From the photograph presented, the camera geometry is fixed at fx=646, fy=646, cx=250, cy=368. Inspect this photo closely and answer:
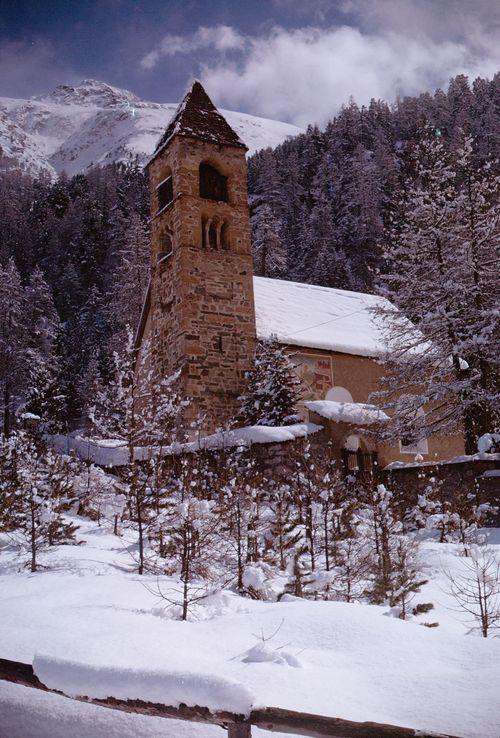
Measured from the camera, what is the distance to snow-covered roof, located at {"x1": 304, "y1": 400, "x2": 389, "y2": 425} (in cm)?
1564

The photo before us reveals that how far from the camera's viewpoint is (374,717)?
10.9 feet

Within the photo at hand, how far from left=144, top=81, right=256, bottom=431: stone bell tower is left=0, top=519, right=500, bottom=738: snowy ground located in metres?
13.0

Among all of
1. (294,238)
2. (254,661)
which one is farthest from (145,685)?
(294,238)

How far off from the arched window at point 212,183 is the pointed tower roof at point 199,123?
3.10ft

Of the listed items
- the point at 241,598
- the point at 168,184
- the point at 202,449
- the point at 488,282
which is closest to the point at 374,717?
the point at 241,598

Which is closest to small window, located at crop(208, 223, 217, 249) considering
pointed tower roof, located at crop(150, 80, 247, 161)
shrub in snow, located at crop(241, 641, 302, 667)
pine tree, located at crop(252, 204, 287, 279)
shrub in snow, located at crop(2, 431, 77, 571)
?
pointed tower roof, located at crop(150, 80, 247, 161)

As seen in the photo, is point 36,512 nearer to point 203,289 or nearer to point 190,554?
point 190,554

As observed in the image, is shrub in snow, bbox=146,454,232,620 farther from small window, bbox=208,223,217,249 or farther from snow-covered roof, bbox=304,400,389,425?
small window, bbox=208,223,217,249

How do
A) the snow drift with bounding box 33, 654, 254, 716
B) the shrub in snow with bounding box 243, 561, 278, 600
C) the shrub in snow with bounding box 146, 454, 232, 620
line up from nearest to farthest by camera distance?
the snow drift with bounding box 33, 654, 254, 716 < the shrub in snow with bounding box 146, 454, 232, 620 < the shrub in snow with bounding box 243, 561, 278, 600

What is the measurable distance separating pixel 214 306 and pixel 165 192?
16.5 feet

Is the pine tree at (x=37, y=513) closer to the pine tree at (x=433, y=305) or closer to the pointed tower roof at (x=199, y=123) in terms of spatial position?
the pine tree at (x=433, y=305)

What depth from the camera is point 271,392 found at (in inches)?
687

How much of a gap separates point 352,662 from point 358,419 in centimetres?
1187

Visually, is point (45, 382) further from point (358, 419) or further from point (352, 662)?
point (352, 662)
